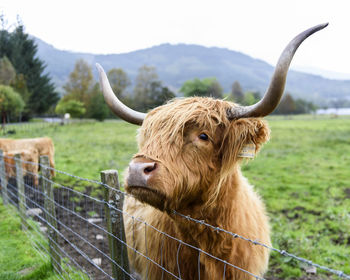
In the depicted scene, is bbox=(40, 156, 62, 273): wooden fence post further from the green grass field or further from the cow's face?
the cow's face

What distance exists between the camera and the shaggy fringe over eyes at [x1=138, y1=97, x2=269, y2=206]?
6.96ft

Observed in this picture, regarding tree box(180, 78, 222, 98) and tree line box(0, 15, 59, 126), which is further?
tree line box(0, 15, 59, 126)

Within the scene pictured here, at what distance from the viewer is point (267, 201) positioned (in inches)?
272

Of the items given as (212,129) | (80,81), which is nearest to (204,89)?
(212,129)

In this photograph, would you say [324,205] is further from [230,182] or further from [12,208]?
[12,208]

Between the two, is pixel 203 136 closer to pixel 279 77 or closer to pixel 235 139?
pixel 235 139

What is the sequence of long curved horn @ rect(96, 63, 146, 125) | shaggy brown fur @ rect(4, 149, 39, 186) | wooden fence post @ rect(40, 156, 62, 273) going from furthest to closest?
shaggy brown fur @ rect(4, 149, 39, 186), wooden fence post @ rect(40, 156, 62, 273), long curved horn @ rect(96, 63, 146, 125)

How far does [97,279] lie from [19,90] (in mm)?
32627

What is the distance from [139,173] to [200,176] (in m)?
0.51

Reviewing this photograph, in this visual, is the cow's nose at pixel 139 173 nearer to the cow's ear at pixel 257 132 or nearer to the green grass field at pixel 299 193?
the cow's ear at pixel 257 132

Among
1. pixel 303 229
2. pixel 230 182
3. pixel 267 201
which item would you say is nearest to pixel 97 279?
pixel 230 182

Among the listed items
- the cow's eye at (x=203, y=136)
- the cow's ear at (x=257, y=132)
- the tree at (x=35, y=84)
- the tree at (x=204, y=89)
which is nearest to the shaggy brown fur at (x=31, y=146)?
the tree at (x=204, y=89)

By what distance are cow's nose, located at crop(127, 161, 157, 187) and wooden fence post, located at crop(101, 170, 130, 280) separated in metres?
0.45

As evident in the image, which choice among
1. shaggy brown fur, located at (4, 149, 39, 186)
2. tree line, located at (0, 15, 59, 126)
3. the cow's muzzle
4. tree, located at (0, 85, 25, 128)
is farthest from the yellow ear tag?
tree, located at (0, 85, 25, 128)
